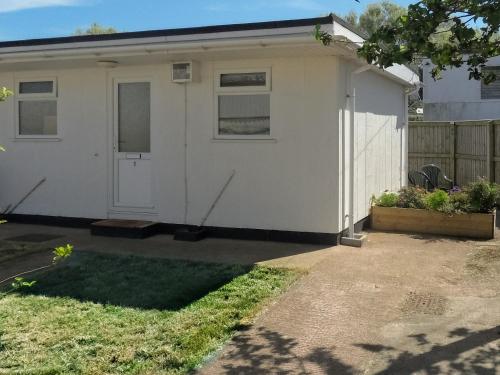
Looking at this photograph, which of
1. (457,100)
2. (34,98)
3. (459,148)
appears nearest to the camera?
(34,98)

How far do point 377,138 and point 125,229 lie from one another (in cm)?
462

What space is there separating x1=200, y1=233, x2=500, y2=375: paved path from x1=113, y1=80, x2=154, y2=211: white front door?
11.0 ft

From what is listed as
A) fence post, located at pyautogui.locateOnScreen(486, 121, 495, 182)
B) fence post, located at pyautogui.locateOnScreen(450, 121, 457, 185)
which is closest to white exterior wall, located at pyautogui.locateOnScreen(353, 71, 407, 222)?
fence post, located at pyautogui.locateOnScreen(486, 121, 495, 182)

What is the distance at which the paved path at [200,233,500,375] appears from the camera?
13.4 ft

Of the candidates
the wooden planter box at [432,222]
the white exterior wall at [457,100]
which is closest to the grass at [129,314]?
the wooden planter box at [432,222]

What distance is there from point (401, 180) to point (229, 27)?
6.41 metres

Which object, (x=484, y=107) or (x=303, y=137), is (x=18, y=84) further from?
(x=484, y=107)

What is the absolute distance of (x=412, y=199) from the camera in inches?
368

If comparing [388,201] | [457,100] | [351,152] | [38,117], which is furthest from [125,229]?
[457,100]

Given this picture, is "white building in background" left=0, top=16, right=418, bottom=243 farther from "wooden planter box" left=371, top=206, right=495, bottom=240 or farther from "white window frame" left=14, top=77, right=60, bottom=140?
"wooden planter box" left=371, top=206, right=495, bottom=240

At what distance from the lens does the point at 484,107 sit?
2278 cm

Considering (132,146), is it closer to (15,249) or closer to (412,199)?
(15,249)

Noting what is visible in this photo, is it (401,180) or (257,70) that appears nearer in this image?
(257,70)

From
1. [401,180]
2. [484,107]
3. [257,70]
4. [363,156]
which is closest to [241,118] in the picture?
[257,70]
